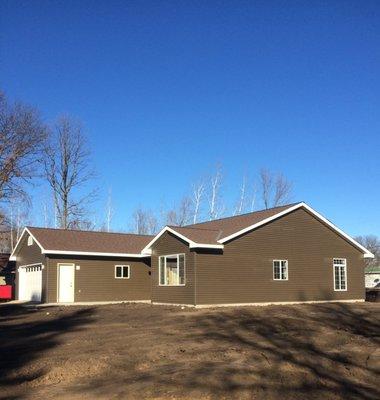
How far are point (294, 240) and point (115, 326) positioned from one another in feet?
42.7

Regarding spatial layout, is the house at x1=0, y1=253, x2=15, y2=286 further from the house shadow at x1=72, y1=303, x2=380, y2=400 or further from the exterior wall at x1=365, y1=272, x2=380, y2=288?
the exterior wall at x1=365, y1=272, x2=380, y2=288

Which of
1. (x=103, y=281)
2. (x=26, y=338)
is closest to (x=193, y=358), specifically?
(x=26, y=338)

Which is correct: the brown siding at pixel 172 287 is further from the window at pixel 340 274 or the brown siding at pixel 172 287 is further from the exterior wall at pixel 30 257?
the window at pixel 340 274

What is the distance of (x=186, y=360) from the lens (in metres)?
Answer: 11.2

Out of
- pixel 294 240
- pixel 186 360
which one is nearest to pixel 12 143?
pixel 294 240

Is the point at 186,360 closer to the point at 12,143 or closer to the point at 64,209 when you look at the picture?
the point at 12,143

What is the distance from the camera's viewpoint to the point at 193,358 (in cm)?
1134

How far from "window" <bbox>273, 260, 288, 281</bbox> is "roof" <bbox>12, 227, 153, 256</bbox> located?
27.4 feet

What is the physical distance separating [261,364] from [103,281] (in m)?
21.2

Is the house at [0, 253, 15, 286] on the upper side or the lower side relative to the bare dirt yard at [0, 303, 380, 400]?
upper

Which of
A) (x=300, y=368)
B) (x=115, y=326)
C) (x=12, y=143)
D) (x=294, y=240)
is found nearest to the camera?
(x=300, y=368)

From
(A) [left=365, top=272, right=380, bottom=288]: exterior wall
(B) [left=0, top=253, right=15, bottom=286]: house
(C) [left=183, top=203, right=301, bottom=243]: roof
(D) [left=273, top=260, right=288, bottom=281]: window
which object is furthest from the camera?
(A) [left=365, top=272, right=380, bottom=288]: exterior wall

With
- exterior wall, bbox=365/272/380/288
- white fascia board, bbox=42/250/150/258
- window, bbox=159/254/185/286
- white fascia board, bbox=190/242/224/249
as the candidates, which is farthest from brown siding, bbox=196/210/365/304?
exterior wall, bbox=365/272/380/288

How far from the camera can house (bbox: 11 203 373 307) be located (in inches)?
1002
